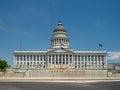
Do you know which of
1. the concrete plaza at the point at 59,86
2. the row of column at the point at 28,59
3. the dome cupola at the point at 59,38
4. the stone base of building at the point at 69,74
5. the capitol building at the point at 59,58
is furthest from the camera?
the dome cupola at the point at 59,38

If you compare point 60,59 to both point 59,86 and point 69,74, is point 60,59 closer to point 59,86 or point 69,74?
point 69,74

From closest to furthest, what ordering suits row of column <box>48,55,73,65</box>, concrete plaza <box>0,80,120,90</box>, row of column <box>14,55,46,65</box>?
concrete plaza <box>0,80,120,90</box>, row of column <box>48,55,73,65</box>, row of column <box>14,55,46,65</box>

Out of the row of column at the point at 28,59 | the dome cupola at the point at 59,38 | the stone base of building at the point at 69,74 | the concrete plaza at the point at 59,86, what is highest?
the dome cupola at the point at 59,38

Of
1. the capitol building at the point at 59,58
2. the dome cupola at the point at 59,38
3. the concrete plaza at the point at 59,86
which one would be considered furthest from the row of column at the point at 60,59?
the concrete plaza at the point at 59,86

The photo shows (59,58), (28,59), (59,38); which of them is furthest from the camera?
(59,38)

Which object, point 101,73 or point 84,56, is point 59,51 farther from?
point 101,73

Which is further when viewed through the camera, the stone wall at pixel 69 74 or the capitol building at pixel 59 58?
the capitol building at pixel 59 58

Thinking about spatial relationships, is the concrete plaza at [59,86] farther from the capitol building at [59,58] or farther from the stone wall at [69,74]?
the capitol building at [59,58]

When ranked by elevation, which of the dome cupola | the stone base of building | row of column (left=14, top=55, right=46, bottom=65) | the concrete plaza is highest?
the dome cupola

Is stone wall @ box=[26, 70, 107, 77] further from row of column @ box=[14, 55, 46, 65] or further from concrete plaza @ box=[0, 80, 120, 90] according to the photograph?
row of column @ box=[14, 55, 46, 65]

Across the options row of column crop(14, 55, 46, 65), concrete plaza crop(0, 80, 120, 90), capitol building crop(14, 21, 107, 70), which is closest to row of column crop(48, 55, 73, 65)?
capitol building crop(14, 21, 107, 70)

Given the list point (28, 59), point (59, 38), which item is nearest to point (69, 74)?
point (28, 59)

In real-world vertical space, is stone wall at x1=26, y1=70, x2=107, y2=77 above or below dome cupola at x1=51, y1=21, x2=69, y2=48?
below

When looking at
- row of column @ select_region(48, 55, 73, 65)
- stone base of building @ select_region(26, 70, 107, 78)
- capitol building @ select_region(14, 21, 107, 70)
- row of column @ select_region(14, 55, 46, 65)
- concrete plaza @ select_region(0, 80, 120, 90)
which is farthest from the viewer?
row of column @ select_region(14, 55, 46, 65)
